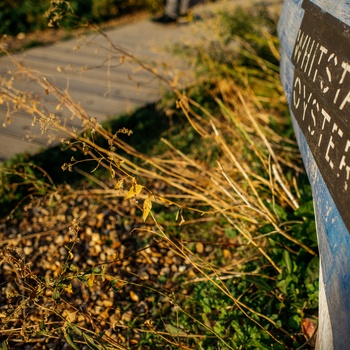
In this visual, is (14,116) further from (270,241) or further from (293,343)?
(293,343)

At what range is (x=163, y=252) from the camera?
106 inches

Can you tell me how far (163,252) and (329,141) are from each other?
1408mm

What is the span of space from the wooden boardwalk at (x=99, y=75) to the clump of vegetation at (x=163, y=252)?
1.30ft

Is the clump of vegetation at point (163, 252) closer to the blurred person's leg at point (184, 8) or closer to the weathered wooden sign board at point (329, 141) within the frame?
the weathered wooden sign board at point (329, 141)

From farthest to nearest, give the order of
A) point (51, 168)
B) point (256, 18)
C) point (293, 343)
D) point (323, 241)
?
point (256, 18) < point (51, 168) < point (293, 343) < point (323, 241)

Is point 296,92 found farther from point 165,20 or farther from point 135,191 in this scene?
point 165,20

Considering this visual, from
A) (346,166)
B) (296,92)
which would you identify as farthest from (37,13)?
(346,166)

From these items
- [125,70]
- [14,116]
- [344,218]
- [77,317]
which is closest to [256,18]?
[125,70]

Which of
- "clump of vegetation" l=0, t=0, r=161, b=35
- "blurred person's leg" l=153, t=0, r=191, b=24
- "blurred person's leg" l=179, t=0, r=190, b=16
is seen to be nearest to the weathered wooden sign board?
"clump of vegetation" l=0, t=0, r=161, b=35

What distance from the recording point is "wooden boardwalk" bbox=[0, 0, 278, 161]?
3.64m

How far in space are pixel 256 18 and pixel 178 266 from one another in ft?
10.3

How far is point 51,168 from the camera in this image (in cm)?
330

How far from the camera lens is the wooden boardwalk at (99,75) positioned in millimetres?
3637

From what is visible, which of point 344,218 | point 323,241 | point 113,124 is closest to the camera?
point 344,218
